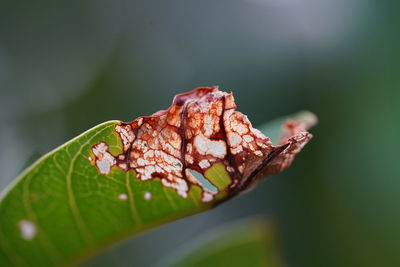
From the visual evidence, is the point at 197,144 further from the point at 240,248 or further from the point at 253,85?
the point at 253,85

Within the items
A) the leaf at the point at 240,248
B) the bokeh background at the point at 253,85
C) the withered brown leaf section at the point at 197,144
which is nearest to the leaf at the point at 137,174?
the withered brown leaf section at the point at 197,144

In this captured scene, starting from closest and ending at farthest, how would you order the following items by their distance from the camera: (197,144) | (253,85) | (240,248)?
(197,144) → (240,248) → (253,85)

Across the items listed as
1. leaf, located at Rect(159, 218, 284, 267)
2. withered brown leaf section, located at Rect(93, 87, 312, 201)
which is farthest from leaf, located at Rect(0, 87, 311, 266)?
leaf, located at Rect(159, 218, 284, 267)

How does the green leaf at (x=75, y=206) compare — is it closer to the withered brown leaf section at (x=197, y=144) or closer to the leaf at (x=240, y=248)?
the withered brown leaf section at (x=197, y=144)

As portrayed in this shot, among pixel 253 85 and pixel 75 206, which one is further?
pixel 253 85

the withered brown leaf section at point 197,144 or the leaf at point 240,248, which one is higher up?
the withered brown leaf section at point 197,144

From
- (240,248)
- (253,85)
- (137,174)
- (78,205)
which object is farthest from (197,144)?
(253,85)

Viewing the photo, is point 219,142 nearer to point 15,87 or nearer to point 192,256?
point 192,256
